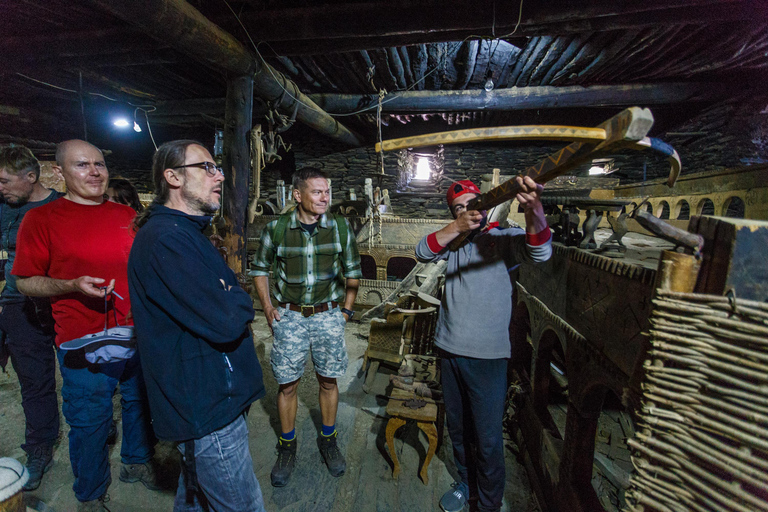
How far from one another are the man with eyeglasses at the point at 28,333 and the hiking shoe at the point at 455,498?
11.0 feet

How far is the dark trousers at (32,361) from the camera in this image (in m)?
2.53

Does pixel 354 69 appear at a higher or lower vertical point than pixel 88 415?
higher

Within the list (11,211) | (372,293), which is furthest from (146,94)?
(372,293)

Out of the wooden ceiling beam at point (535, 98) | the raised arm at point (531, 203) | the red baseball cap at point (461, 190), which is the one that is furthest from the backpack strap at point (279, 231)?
Result: the wooden ceiling beam at point (535, 98)

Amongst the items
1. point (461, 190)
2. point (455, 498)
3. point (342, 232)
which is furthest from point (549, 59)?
point (455, 498)

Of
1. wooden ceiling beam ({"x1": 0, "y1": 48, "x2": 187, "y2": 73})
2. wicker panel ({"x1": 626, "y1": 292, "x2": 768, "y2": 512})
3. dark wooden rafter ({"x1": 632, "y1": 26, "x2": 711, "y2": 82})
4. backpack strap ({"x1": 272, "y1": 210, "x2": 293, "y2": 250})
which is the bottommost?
wicker panel ({"x1": 626, "y1": 292, "x2": 768, "y2": 512})

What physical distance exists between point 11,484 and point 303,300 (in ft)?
5.53

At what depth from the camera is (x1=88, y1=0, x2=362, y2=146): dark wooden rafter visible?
2.54 meters

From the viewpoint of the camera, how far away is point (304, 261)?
262 cm

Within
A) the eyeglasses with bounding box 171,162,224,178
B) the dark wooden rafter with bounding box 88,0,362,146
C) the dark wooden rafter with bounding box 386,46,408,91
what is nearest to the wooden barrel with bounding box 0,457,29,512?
the eyeglasses with bounding box 171,162,224,178

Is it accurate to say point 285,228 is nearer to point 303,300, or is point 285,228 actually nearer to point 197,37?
point 303,300

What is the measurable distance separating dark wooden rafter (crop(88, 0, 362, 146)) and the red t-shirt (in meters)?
1.68

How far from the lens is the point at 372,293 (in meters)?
7.37

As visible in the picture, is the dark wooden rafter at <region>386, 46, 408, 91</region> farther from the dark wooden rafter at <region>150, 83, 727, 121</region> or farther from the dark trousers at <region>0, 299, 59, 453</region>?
the dark trousers at <region>0, 299, 59, 453</region>
